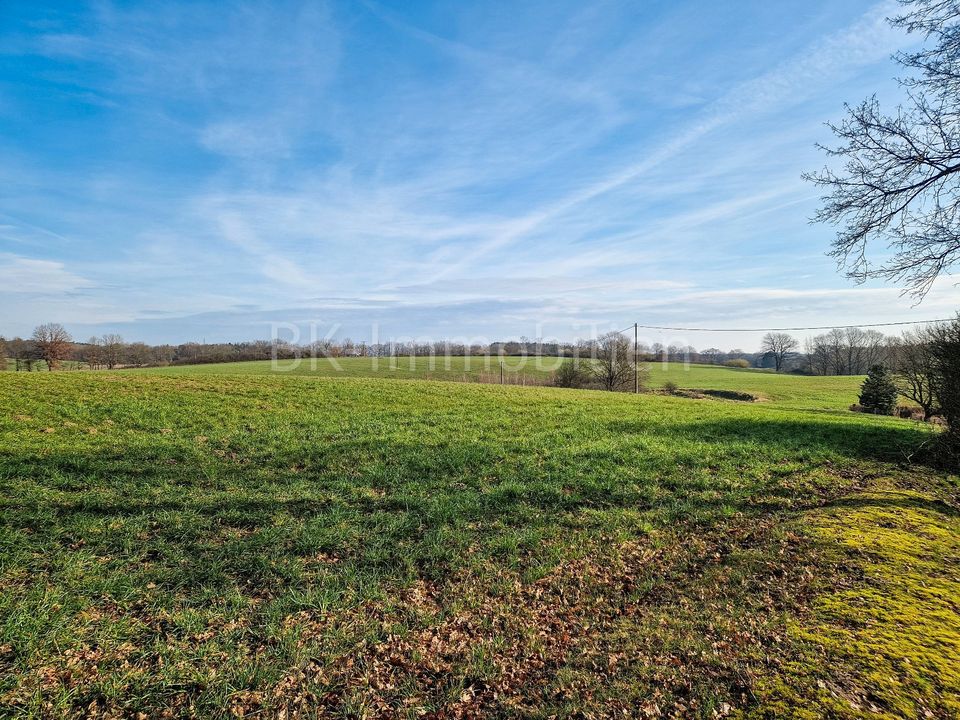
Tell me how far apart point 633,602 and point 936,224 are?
11859mm

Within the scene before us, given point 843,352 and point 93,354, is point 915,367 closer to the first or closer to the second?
point 843,352

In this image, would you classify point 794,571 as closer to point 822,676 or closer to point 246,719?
point 822,676

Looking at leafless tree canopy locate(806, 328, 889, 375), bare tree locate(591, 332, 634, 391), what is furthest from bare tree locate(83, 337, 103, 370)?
leafless tree canopy locate(806, 328, 889, 375)

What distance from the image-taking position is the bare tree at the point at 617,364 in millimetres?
44812

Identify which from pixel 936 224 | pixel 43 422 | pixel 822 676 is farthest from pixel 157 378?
pixel 936 224

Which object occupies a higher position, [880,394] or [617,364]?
[617,364]

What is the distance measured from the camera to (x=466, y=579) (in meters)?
5.25

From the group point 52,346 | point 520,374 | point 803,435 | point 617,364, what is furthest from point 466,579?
point 52,346

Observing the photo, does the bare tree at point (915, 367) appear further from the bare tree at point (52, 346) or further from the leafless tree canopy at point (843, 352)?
the bare tree at point (52, 346)

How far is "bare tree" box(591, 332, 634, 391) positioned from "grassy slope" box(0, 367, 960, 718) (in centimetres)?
3427

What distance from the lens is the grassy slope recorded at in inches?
136

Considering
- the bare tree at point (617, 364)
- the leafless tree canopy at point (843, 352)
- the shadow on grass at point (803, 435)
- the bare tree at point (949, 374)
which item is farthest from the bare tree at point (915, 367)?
the leafless tree canopy at point (843, 352)

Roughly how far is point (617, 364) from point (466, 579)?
1656 inches

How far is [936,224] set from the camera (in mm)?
10320
